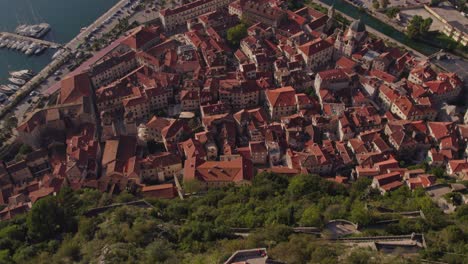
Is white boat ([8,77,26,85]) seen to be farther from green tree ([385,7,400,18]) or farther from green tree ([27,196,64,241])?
green tree ([385,7,400,18])

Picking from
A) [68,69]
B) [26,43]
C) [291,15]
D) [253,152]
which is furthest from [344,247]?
[26,43]

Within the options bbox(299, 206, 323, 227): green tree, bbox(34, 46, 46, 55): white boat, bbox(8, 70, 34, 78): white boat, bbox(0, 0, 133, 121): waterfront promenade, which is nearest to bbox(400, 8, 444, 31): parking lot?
bbox(0, 0, 133, 121): waterfront promenade

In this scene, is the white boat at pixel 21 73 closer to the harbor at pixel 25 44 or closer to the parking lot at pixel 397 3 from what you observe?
the harbor at pixel 25 44

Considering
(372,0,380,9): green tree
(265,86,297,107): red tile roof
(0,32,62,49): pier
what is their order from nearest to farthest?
(265,86,297,107): red tile roof
(0,32,62,49): pier
(372,0,380,9): green tree

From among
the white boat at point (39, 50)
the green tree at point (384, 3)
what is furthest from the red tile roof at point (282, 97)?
the white boat at point (39, 50)

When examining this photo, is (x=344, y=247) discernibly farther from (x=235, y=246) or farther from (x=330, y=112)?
(x=330, y=112)

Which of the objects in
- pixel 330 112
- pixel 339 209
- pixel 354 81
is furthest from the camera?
pixel 354 81
